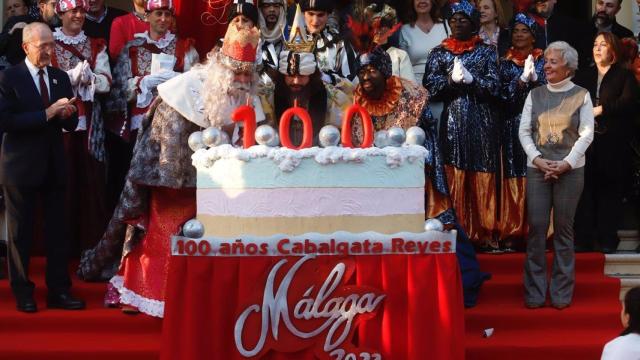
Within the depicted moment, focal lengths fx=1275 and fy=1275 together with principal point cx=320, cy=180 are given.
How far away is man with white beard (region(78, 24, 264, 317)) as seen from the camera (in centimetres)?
813

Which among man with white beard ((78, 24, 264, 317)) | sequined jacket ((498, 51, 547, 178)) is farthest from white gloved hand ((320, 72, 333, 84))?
sequined jacket ((498, 51, 547, 178))

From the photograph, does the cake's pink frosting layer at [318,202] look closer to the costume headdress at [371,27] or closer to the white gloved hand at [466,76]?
the costume headdress at [371,27]

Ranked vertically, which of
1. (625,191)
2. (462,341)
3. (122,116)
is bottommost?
(462,341)

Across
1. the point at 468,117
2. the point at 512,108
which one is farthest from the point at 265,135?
the point at 512,108

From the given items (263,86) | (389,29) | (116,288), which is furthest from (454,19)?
(116,288)

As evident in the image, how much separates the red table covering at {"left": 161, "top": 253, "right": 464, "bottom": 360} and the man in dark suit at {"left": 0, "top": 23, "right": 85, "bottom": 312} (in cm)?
169

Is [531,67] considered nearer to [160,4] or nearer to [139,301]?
[160,4]

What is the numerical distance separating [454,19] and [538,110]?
104 centimetres

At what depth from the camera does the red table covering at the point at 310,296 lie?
7.39m

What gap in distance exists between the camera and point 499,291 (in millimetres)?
9297

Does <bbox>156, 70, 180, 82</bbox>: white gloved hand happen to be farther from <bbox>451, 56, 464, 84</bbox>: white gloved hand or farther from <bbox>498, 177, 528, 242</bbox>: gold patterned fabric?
<bbox>498, 177, 528, 242</bbox>: gold patterned fabric

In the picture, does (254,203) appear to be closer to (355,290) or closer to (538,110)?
(355,290)

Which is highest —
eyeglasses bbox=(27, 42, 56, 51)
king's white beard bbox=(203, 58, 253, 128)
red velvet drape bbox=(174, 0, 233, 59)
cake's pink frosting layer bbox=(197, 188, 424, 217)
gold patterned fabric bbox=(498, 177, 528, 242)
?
red velvet drape bbox=(174, 0, 233, 59)

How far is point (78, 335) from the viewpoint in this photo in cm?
866
